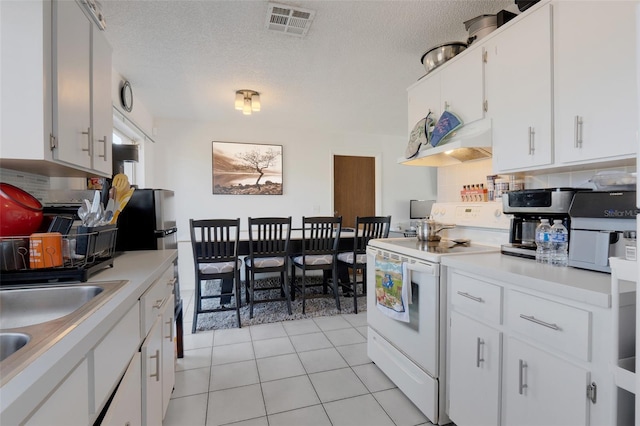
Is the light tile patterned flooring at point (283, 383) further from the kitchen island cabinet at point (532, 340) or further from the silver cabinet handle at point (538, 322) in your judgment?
the silver cabinet handle at point (538, 322)

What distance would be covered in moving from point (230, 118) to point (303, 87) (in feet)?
5.20

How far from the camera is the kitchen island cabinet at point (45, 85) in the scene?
107 cm

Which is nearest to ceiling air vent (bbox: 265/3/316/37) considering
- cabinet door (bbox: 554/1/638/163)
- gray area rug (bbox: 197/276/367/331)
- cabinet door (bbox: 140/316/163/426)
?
cabinet door (bbox: 554/1/638/163)

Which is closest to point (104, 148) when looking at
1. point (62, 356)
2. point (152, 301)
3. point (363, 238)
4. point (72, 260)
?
point (72, 260)

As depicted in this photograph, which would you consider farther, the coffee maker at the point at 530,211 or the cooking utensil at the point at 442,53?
the cooking utensil at the point at 442,53

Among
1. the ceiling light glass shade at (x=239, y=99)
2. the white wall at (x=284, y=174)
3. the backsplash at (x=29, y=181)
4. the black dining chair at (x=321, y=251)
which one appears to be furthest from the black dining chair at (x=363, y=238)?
the backsplash at (x=29, y=181)

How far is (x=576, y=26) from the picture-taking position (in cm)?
137

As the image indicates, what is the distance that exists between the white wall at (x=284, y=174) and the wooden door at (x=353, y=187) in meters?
0.15

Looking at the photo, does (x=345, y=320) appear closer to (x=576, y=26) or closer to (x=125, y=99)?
(x=576, y=26)

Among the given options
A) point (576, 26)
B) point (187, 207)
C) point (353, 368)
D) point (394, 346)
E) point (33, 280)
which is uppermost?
point (576, 26)

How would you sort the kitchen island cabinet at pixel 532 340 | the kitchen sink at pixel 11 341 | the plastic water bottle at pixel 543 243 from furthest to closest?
the plastic water bottle at pixel 543 243, the kitchen island cabinet at pixel 532 340, the kitchen sink at pixel 11 341

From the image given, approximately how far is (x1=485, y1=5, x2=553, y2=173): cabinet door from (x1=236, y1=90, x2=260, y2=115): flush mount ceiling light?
7.42 feet

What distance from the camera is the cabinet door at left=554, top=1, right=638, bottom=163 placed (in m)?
1.21

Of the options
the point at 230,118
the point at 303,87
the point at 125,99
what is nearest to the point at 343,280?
the point at 303,87
